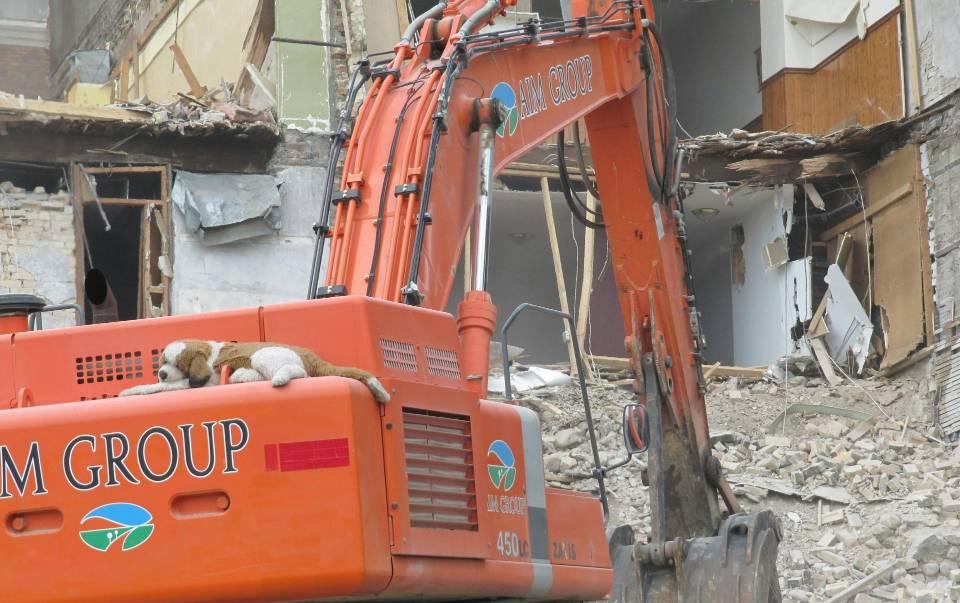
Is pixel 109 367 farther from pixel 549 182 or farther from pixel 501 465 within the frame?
pixel 549 182

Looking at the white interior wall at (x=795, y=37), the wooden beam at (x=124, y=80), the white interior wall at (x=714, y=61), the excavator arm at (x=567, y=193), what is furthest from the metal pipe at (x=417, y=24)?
the wooden beam at (x=124, y=80)

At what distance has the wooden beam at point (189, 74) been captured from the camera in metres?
20.9

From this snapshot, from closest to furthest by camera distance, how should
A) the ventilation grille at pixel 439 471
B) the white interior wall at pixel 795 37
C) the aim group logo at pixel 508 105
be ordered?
the ventilation grille at pixel 439 471
the aim group logo at pixel 508 105
the white interior wall at pixel 795 37

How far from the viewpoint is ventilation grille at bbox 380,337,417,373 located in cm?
578

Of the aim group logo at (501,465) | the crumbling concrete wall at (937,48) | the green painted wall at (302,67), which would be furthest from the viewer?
the green painted wall at (302,67)

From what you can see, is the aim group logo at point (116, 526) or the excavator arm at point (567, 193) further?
the excavator arm at point (567, 193)

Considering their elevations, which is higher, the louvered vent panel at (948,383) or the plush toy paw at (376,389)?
the louvered vent panel at (948,383)

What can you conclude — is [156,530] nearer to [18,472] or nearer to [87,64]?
[18,472]

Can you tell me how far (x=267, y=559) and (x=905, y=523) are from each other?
438 inches

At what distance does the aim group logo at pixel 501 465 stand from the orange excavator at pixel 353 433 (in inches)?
0.5

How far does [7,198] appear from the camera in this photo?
1894cm

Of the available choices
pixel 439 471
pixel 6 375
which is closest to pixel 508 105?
pixel 439 471

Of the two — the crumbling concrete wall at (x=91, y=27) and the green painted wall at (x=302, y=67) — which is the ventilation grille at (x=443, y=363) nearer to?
the green painted wall at (x=302, y=67)

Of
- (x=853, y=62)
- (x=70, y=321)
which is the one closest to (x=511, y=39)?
(x=70, y=321)
